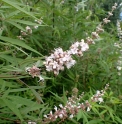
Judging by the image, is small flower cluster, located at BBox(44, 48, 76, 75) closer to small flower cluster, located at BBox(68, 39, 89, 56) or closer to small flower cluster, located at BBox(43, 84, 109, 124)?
small flower cluster, located at BBox(68, 39, 89, 56)

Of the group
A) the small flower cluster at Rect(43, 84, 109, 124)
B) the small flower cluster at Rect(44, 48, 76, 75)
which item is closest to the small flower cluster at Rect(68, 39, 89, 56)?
the small flower cluster at Rect(44, 48, 76, 75)

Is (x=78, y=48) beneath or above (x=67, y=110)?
above

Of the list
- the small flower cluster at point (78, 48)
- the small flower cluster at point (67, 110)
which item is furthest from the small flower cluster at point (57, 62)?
the small flower cluster at point (67, 110)

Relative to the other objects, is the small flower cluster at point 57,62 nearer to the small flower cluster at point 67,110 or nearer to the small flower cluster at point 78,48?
the small flower cluster at point 78,48

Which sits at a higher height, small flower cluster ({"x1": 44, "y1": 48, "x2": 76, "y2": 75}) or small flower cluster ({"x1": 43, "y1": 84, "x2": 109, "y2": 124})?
small flower cluster ({"x1": 44, "y1": 48, "x2": 76, "y2": 75})

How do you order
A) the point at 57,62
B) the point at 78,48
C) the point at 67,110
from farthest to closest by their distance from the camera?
the point at 67,110, the point at 78,48, the point at 57,62

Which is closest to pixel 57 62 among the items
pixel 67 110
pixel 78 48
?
pixel 78 48

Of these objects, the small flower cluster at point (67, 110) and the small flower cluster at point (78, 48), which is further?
the small flower cluster at point (67, 110)

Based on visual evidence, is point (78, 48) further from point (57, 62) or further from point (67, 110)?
point (67, 110)

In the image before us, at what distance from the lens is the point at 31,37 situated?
269 centimetres

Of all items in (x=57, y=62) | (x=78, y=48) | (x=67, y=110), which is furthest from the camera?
(x=67, y=110)

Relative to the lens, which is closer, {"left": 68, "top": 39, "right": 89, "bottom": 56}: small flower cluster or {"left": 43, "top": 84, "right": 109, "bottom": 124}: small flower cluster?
{"left": 68, "top": 39, "right": 89, "bottom": 56}: small flower cluster

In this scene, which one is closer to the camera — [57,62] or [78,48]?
[57,62]

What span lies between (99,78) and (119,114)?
45 centimetres
